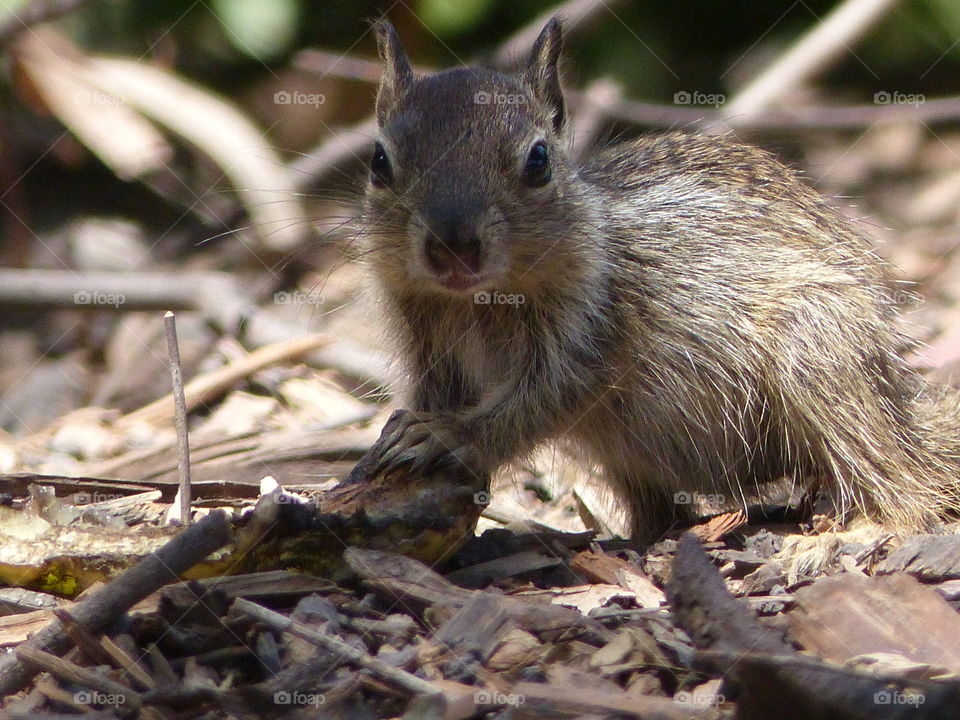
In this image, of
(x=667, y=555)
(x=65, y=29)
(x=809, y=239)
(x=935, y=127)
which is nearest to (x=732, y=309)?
(x=809, y=239)

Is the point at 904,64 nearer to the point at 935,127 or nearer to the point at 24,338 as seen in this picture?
the point at 935,127

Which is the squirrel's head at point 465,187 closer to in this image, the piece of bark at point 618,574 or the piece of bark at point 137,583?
the piece of bark at point 618,574

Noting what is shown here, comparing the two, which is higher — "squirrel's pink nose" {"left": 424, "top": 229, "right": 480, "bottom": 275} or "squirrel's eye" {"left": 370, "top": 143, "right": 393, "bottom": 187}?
"squirrel's eye" {"left": 370, "top": 143, "right": 393, "bottom": 187}

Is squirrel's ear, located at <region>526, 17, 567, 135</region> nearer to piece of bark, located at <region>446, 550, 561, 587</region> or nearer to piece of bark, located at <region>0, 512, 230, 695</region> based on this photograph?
piece of bark, located at <region>446, 550, 561, 587</region>

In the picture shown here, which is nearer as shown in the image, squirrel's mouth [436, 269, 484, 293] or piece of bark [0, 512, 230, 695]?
piece of bark [0, 512, 230, 695]

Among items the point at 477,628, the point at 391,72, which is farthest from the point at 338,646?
the point at 391,72

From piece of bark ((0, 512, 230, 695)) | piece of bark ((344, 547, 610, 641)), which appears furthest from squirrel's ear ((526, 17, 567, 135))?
piece of bark ((0, 512, 230, 695))

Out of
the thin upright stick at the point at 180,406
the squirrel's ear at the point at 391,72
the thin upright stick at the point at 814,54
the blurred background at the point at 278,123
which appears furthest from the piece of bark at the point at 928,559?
the thin upright stick at the point at 814,54
